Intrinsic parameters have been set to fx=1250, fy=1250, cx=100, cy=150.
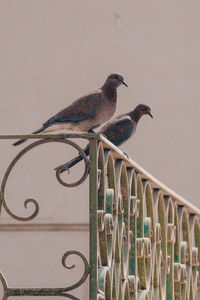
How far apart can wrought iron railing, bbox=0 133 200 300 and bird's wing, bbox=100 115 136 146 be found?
2.57 feet

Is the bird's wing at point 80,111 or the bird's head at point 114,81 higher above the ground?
the bird's head at point 114,81

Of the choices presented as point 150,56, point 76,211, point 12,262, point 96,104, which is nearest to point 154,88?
point 150,56

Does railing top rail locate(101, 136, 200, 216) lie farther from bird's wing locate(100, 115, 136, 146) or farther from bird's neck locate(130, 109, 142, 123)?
bird's neck locate(130, 109, 142, 123)

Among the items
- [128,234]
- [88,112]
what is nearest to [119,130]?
[88,112]

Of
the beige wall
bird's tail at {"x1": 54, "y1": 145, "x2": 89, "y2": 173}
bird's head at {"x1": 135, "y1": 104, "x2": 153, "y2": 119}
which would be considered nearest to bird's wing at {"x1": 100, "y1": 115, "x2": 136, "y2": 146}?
bird's head at {"x1": 135, "y1": 104, "x2": 153, "y2": 119}

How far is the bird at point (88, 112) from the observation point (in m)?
4.84

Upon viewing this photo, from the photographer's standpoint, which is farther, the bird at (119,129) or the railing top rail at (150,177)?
the bird at (119,129)

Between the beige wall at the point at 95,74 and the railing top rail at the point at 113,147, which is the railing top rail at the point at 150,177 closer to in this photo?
the railing top rail at the point at 113,147

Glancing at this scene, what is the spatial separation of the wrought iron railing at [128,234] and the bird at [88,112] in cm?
60

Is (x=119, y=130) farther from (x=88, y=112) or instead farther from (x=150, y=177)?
(x=150, y=177)

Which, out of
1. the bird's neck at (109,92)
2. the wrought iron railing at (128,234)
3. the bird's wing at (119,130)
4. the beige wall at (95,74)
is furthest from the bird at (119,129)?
the beige wall at (95,74)

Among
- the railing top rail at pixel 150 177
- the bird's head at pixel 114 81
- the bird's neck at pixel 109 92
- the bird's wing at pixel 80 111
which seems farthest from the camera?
the bird's head at pixel 114 81

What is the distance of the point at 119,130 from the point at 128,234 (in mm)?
2087

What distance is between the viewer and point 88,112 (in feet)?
16.5
